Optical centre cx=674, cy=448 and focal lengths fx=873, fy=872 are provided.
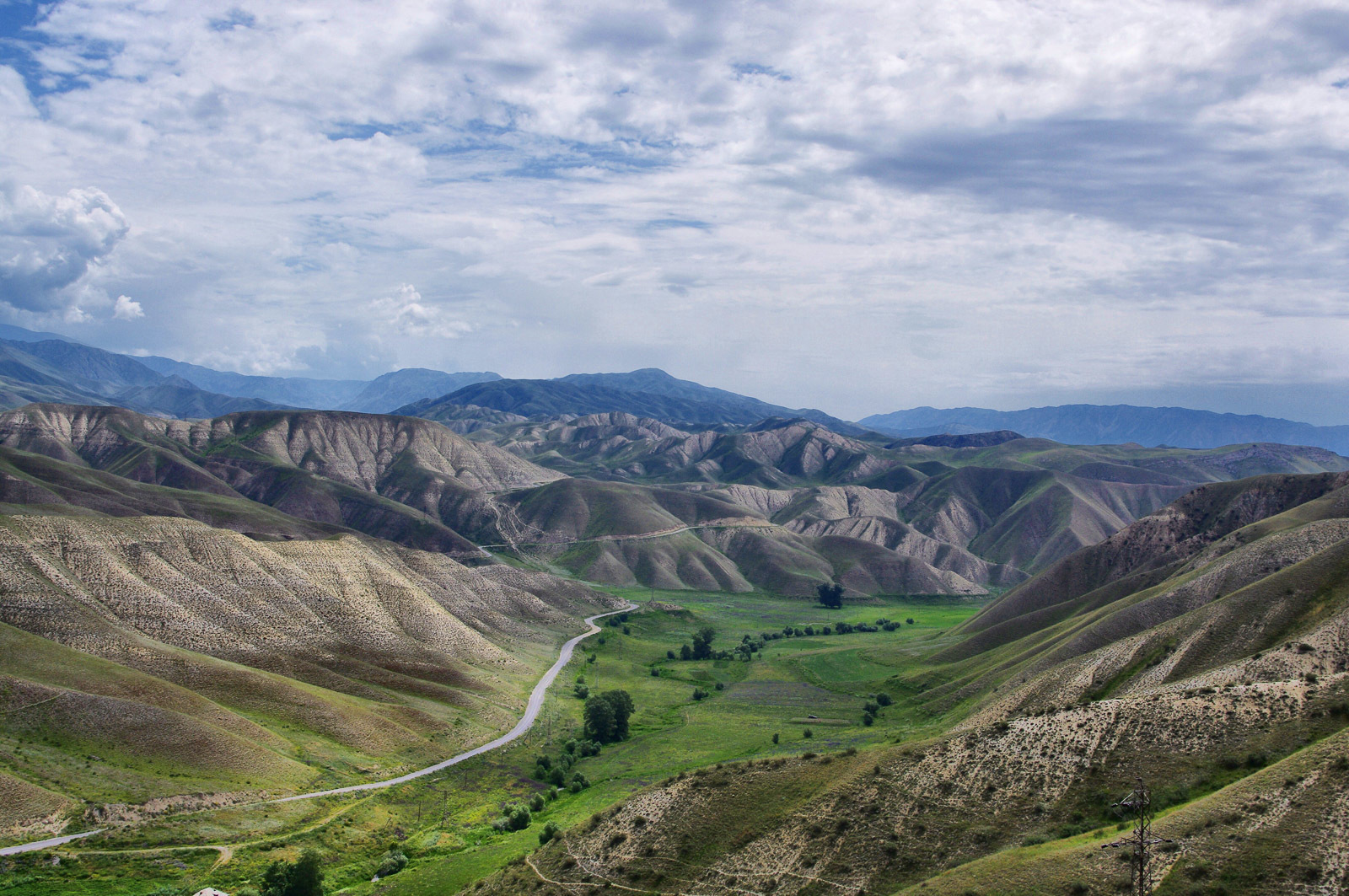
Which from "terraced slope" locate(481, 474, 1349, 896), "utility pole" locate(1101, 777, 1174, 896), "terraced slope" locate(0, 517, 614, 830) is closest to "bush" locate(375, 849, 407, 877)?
"terraced slope" locate(481, 474, 1349, 896)

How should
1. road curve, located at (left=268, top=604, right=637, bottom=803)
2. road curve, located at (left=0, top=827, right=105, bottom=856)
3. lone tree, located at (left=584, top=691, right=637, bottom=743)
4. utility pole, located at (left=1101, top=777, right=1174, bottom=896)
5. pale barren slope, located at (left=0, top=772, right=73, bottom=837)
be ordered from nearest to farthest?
utility pole, located at (left=1101, top=777, right=1174, bottom=896) → road curve, located at (left=0, top=827, right=105, bottom=856) → pale barren slope, located at (left=0, top=772, right=73, bottom=837) → road curve, located at (left=268, top=604, right=637, bottom=803) → lone tree, located at (left=584, top=691, right=637, bottom=743)

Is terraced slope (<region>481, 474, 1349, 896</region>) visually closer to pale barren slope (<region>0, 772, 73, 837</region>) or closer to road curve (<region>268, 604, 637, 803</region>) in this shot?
road curve (<region>268, 604, 637, 803</region>)

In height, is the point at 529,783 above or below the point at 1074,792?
below

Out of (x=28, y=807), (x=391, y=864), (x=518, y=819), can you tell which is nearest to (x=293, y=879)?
(x=391, y=864)

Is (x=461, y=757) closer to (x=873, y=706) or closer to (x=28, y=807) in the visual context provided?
(x=28, y=807)

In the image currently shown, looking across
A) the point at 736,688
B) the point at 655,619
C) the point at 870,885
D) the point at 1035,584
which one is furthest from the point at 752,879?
the point at 655,619
